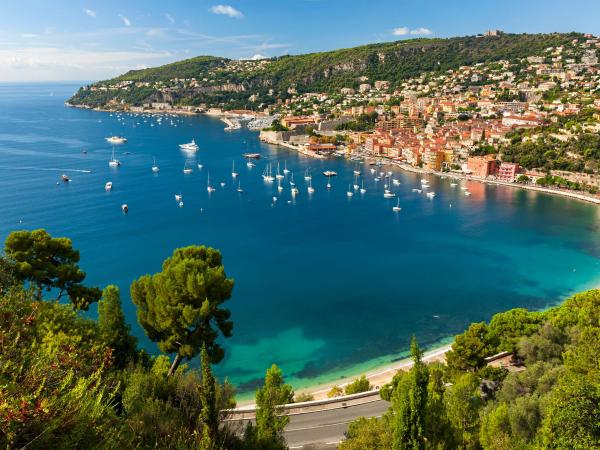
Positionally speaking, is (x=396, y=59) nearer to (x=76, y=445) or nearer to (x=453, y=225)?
(x=453, y=225)

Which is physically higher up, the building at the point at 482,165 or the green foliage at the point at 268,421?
the green foliage at the point at 268,421

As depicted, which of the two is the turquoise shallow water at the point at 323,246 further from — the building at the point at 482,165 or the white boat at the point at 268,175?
the building at the point at 482,165

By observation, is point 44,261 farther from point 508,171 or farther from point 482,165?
point 482,165

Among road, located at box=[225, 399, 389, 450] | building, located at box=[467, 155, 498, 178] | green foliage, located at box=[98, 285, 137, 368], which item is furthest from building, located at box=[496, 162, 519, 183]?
green foliage, located at box=[98, 285, 137, 368]

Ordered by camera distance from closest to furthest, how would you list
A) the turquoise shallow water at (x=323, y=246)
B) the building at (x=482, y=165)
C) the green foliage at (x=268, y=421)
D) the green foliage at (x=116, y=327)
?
the green foliage at (x=268, y=421), the green foliage at (x=116, y=327), the turquoise shallow water at (x=323, y=246), the building at (x=482, y=165)

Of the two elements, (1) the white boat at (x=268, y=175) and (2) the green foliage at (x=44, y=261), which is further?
(1) the white boat at (x=268, y=175)

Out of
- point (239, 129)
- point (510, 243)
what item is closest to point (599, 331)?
point (510, 243)

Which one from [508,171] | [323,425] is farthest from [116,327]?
[508,171]

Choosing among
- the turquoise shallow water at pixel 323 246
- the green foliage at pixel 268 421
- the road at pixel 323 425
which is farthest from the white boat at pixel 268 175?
the green foliage at pixel 268 421
